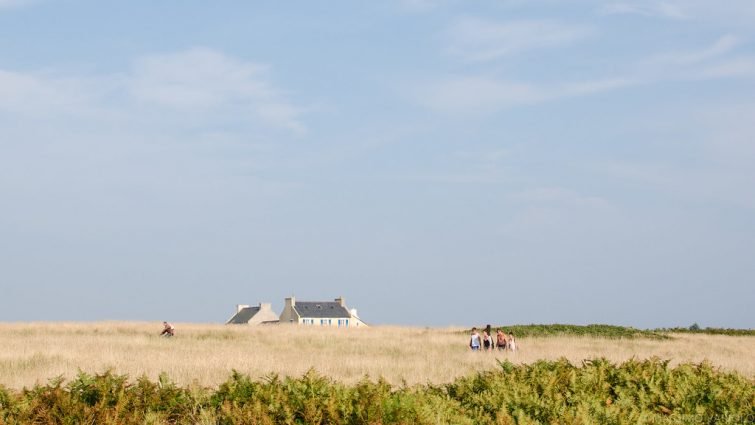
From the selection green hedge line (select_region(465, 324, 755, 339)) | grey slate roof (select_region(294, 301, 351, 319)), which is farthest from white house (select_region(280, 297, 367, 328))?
green hedge line (select_region(465, 324, 755, 339))

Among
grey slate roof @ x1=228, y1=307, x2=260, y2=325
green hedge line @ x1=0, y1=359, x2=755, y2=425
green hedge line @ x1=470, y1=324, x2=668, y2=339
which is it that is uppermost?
grey slate roof @ x1=228, y1=307, x2=260, y2=325

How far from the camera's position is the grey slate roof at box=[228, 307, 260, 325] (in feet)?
285

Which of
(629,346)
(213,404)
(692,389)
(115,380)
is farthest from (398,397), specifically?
(629,346)

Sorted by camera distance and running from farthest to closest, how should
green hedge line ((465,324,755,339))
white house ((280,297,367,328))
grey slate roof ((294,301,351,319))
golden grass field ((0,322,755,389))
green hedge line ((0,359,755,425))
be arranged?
grey slate roof ((294,301,351,319)) < white house ((280,297,367,328)) < green hedge line ((465,324,755,339)) < golden grass field ((0,322,755,389)) < green hedge line ((0,359,755,425))

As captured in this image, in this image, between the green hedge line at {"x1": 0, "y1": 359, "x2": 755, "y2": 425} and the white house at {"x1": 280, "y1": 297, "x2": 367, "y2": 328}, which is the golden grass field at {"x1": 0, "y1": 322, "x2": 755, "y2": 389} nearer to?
the green hedge line at {"x1": 0, "y1": 359, "x2": 755, "y2": 425}

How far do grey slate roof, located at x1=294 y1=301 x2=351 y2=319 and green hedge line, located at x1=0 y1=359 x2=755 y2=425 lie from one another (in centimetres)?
7457

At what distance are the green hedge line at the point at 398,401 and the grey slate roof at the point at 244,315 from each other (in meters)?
76.9

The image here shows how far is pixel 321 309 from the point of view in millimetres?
86562

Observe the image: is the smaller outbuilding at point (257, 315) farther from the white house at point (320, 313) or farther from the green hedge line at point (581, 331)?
the green hedge line at point (581, 331)

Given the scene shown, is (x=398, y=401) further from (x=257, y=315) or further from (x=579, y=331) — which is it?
(x=257, y=315)

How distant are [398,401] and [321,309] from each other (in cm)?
7906

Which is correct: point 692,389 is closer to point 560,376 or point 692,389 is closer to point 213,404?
point 560,376

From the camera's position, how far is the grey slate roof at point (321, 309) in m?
85.2

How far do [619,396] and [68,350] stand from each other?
68.3ft
